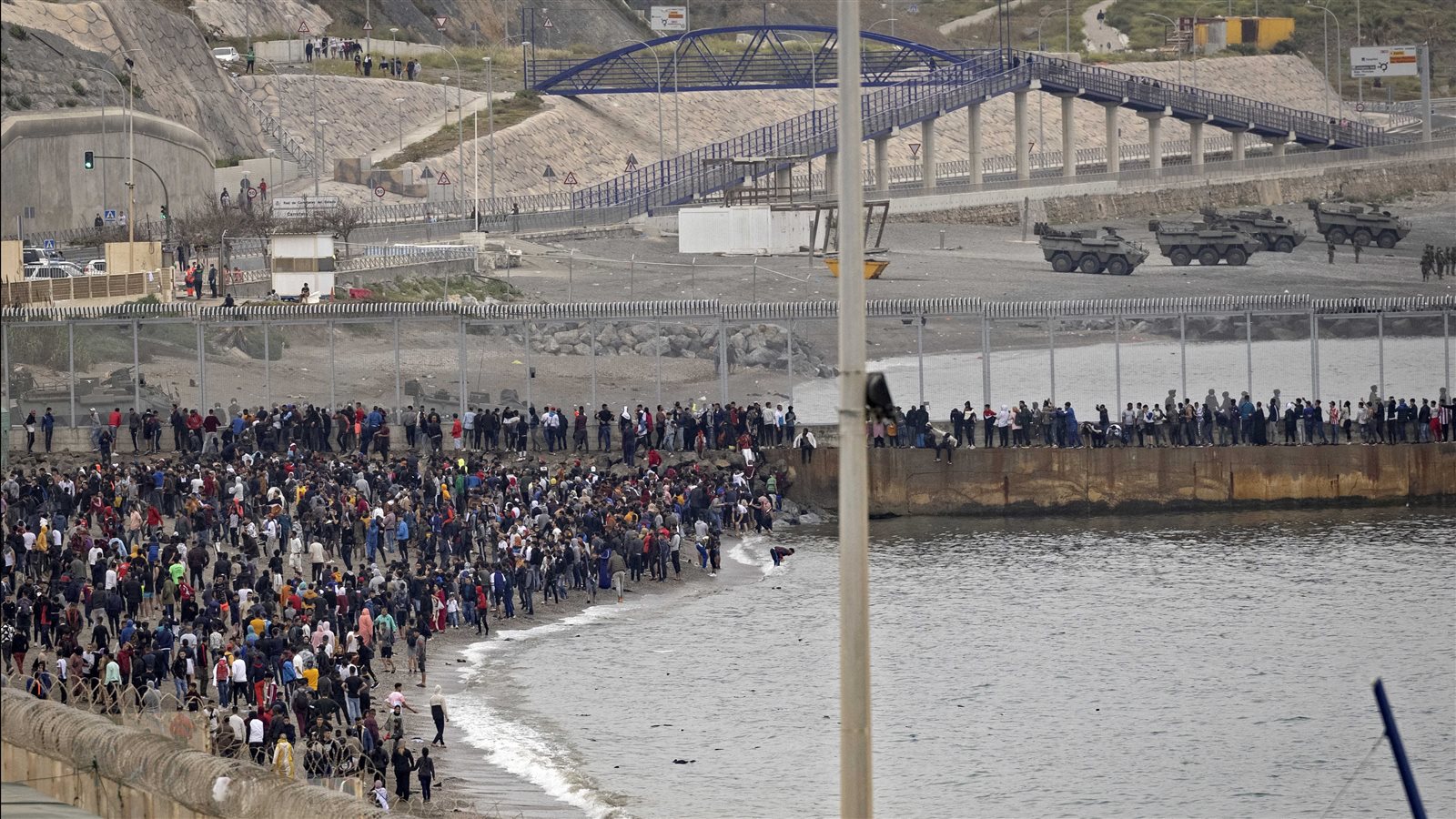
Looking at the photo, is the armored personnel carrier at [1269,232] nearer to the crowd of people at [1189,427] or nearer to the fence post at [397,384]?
the crowd of people at [1189,427]

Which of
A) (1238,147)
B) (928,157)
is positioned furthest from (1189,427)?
(1238,147)

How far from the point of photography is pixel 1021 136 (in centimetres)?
Result: 9481

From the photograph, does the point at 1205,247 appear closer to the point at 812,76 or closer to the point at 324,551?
the point at 812,76

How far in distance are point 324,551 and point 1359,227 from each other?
59.9m

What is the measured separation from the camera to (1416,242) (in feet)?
290

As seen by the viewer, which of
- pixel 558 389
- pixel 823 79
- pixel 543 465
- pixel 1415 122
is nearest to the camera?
pixel 543 465

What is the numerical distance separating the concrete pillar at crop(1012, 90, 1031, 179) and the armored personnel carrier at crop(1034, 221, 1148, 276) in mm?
20406

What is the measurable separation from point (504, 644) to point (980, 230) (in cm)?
6050

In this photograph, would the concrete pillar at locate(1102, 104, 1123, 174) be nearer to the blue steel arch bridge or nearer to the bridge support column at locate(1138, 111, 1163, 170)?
the blue steel arch bridge

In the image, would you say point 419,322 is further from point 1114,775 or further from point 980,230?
point 980,230

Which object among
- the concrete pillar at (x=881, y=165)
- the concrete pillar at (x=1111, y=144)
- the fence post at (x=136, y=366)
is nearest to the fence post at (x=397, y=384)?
the fence post at (x=136, y=366)

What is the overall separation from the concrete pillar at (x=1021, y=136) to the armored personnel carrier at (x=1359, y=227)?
1461 centimetres

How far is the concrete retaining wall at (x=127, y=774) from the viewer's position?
55.7 feet

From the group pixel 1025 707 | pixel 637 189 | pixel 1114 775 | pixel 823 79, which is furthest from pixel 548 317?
pixel 823 79
